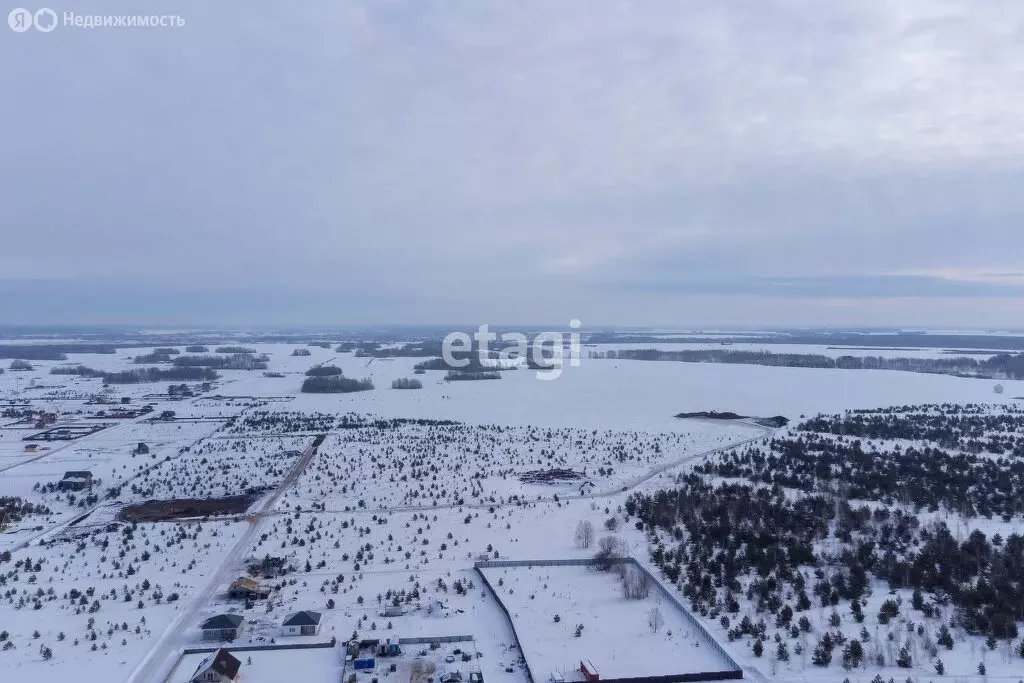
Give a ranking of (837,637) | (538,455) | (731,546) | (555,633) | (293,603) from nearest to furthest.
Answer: (837,637), (555,633), (293,603), (731,546), (538,455)

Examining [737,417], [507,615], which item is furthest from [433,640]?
[737,417]

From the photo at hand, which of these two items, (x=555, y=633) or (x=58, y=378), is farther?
(x=58, y=378)

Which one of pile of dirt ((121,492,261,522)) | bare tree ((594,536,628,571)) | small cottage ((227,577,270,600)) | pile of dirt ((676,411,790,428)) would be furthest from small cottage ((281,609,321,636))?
pile of dirt ((676,411,790,428))

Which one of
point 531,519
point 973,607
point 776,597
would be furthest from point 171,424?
point 973,607

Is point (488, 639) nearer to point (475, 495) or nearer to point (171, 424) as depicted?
point (475, 495)

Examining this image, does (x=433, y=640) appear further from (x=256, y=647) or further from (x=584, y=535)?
(x=584, y=535)

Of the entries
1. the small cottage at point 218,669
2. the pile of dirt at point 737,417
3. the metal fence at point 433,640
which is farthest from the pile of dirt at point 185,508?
the pile of dirt at point 737,417

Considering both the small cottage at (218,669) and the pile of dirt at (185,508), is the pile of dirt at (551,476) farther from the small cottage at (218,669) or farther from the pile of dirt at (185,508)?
the small cottage at (218,669)
